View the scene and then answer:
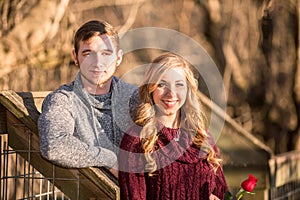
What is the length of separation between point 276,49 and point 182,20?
156 centimetres

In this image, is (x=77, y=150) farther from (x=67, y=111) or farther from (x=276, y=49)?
(x=276, y=49)

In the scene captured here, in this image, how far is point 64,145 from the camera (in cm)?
340

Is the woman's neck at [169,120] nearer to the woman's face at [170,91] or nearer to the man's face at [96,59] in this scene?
the woman's face at [170,91]

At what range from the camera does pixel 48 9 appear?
731 cm

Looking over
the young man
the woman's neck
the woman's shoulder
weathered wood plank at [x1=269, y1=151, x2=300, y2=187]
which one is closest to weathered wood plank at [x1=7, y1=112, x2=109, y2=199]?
the young man

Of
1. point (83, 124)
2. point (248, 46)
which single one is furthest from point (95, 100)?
point (248, 46)

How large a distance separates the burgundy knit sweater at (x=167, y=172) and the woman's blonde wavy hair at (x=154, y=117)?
0.03 meters

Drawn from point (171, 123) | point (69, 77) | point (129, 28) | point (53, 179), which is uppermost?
point (129, 28)

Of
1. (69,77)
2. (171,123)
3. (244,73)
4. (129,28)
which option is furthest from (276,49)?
(171,123)

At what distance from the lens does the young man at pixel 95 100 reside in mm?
3535

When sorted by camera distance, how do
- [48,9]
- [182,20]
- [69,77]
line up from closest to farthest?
[48,9] → [69,77] → [182,20]

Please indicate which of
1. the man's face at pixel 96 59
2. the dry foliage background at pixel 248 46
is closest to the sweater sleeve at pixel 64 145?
the man's face at pixel 96 59

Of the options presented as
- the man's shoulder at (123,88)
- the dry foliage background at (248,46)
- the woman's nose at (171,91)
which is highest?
the dry foliage background at (248,46)

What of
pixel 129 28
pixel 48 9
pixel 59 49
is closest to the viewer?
pixel 48 9
